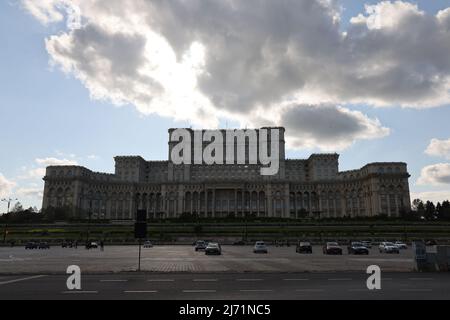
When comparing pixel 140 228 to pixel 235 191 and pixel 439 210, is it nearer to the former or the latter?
pixel 439 210

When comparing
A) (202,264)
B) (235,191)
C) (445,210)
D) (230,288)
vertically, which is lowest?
(202,264)

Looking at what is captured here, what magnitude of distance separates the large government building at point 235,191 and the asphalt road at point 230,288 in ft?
467

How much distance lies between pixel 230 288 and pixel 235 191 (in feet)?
508

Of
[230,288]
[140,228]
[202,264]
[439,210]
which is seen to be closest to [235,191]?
[439,210]

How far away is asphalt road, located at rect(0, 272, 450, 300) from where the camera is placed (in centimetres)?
1386

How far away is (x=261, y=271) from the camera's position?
2342 cm

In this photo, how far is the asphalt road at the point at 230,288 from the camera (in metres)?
13.9

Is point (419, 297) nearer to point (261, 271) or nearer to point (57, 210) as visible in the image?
point (261, 271)

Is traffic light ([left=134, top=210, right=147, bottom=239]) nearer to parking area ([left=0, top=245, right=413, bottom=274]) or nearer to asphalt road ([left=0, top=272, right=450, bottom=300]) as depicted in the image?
parking area ([left=0, top=245, right=413, bottom=274])

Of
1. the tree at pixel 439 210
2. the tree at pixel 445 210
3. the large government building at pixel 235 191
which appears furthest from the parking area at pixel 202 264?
the large government building at pixel 235 191

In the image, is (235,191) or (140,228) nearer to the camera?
(140,228)

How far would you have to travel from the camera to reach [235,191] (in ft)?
559

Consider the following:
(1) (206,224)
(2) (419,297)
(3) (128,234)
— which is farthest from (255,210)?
(2) (419,297)
